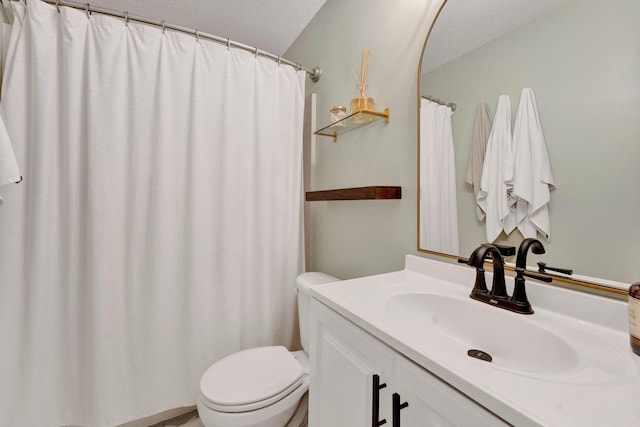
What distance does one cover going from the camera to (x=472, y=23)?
3.02 ft

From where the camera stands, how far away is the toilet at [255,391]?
101 cm

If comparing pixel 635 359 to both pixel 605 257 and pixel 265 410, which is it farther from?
pixel 265 410

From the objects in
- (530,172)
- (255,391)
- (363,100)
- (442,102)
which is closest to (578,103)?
(530,172)

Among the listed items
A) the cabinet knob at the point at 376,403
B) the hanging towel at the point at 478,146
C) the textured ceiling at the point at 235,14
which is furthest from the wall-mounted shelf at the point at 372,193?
the textured ceiling at the point at 235,14

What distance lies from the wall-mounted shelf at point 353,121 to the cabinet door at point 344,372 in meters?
0.85

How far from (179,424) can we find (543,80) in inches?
83.7

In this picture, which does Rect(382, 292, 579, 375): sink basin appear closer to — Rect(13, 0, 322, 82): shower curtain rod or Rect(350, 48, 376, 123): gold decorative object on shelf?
Rect(350, 48, 376, 123): gold decorative object on shelf

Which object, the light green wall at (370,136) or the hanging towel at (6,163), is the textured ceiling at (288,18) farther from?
the hanging towel at (6,163)

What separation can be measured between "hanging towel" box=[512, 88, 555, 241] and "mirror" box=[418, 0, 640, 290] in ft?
0.05

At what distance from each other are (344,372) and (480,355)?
340mm

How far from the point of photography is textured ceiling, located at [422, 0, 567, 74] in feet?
2.55

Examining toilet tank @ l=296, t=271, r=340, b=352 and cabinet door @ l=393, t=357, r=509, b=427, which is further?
toilet tank @ l=296, t=271, r=340, b=352

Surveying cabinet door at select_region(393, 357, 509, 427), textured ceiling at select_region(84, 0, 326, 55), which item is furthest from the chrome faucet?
textured ceiling at select_region(84, 0, 326, 55)

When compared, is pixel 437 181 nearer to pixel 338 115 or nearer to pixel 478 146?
pixel 478 146
